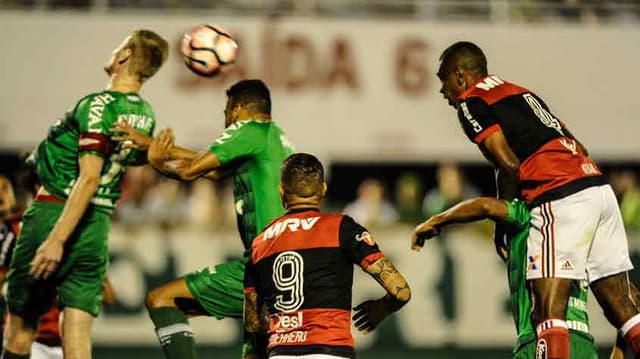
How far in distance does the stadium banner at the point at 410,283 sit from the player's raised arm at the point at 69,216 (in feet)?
17.3

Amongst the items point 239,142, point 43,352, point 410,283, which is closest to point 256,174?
point 239,142

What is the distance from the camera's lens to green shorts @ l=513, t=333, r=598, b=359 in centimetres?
645

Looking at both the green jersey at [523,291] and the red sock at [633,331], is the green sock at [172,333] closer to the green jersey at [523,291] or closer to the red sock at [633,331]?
the green jersey at [523,291]

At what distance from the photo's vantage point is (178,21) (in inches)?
728

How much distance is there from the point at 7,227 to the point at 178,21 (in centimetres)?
1063

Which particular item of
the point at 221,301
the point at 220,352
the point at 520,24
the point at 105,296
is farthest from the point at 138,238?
the point at 520,24

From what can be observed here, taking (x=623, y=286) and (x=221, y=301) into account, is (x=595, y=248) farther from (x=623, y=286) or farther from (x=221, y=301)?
(x=221, y=301)

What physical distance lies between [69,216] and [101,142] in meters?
0.56

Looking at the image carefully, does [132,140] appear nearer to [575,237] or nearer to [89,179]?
[89,179]

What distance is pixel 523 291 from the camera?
21.9 ft

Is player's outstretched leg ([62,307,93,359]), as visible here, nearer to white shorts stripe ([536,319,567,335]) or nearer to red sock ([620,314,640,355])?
white shorts stripe ([536,319,567,335])

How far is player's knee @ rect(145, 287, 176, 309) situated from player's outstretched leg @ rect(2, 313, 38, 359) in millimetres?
860

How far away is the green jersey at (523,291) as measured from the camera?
6.50 meters

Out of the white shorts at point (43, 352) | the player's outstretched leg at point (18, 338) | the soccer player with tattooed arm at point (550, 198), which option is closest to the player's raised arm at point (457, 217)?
the soccer player with tattooed arm at point (550, 198)
